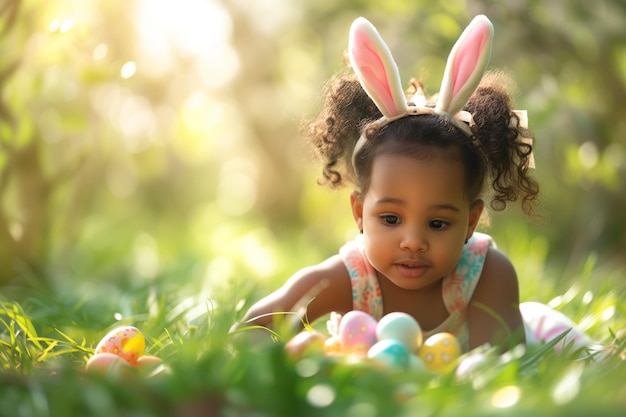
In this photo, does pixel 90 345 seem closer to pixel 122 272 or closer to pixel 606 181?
pixel 122 272

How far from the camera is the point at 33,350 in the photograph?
1.85 metres

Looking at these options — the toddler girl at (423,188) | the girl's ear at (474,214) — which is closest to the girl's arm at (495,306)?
the toddler girl at (423,188)

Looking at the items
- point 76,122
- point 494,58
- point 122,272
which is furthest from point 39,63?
point 494,58

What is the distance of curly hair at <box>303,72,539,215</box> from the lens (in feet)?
6.42

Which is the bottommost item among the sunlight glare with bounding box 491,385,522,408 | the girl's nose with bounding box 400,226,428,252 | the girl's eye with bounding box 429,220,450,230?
the sunlight glare with bounding box 491,385,522,408

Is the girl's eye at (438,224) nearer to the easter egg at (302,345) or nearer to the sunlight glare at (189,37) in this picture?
the easter egg at (302,345)

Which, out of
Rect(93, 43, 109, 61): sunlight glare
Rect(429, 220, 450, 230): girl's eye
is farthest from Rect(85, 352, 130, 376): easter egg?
Rect(93, 43, 109, 61): sunlight glare

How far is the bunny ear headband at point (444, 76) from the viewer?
75.1 inches

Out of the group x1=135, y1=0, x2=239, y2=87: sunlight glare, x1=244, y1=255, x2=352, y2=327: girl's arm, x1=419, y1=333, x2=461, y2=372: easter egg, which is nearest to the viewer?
x1=419, y1=333, x2=461, y2=372: easter egg

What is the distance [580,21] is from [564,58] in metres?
0.20

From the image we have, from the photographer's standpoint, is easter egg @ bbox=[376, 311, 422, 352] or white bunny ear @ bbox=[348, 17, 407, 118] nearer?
easter egg @ bbox=[376, 311, 422, 352]

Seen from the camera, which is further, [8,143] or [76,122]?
[76,122]

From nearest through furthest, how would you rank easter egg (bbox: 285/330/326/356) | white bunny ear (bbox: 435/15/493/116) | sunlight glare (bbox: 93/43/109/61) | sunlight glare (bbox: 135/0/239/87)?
easter egg (bbox: 285/330/326/356), white bunny ear (bbox: 435/15/493/116), sunlight glare (bbox: 93/43/109/61), sunlight glare (bbox: 135/0/239/87)

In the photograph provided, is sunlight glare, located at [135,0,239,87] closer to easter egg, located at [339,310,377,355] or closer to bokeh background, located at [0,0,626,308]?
bokeh background, located at [0,0,626,308]
